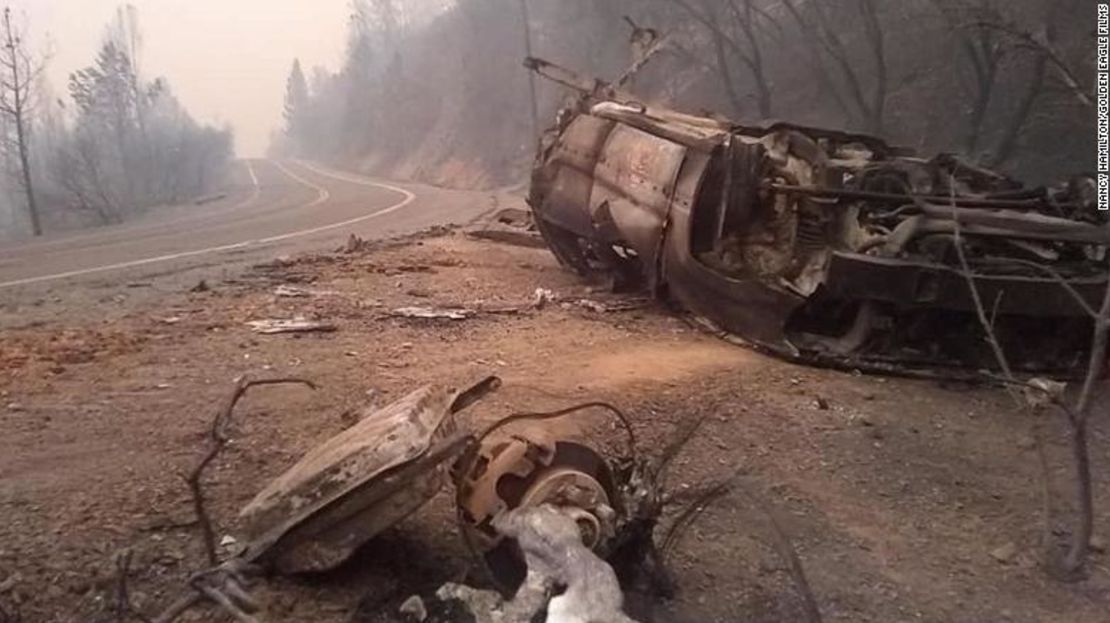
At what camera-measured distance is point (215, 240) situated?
50.8 feet

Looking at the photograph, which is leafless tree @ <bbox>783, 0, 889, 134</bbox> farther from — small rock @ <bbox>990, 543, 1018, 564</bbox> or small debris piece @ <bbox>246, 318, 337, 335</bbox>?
small rock @ <bbox>990, 543, 1018, 564</bbox>

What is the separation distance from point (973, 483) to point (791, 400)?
4.01 ft

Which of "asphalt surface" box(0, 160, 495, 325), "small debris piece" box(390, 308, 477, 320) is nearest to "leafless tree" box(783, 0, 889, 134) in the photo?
"asphalt surface" box(0, 160, 495, 325)

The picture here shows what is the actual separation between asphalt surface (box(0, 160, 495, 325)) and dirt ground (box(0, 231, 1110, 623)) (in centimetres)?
229

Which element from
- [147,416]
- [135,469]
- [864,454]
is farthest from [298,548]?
[864,454]

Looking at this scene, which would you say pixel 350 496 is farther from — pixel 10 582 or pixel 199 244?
pixel 199 244

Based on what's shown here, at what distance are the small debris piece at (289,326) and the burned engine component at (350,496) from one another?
3.89m

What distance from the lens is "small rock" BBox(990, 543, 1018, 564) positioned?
4.18 meters

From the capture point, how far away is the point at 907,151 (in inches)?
356

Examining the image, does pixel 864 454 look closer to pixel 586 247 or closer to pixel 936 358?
pixel 936 358

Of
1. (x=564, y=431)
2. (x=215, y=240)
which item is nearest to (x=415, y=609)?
(x=564, y=431)

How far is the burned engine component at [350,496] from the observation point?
310 centimetres

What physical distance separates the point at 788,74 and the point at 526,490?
24.4 m

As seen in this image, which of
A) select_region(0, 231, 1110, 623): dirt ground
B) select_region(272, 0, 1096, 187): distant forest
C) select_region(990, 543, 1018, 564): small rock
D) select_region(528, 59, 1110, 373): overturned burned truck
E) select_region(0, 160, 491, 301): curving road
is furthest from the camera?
select_region(272, 0, 1096, 187): distant forest
